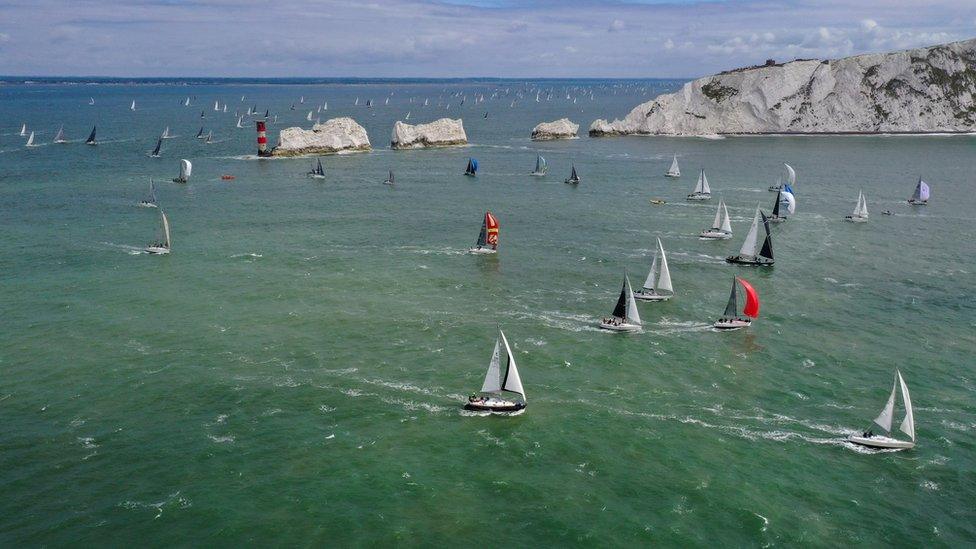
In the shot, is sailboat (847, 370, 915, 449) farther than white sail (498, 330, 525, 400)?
No

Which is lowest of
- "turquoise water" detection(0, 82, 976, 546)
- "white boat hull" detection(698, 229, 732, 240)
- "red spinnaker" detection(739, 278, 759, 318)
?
"turquoise water" detection(0, 82, 976, 546)

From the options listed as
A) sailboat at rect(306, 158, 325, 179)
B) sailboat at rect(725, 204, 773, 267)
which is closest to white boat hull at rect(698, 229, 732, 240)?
sailboat at rect(725, 204, 773, 267)

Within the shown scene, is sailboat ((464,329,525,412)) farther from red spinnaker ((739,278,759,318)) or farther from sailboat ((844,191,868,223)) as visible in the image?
sailboat ((844,191,868,223))

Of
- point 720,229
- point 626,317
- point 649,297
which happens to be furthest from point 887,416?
point 720,229

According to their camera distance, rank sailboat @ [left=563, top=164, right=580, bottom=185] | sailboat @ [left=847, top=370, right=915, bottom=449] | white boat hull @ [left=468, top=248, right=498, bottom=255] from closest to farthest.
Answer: sailboat @ [left=847, top=370, right=915, bottom=449]
white boat hull @ [left=468, top=248, right=498, bottom=255]
sailboat @ [left=563, top=164, right=580, bottom=185]

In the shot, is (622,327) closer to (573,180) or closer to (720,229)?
(720,229)

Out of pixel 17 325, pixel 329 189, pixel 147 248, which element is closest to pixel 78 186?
pixel 329 189

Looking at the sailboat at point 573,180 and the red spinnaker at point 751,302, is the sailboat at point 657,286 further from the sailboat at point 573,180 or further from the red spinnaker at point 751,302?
the sailboat at point 573,180

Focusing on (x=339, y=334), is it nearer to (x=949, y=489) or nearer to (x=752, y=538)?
(x=752, y=538)
